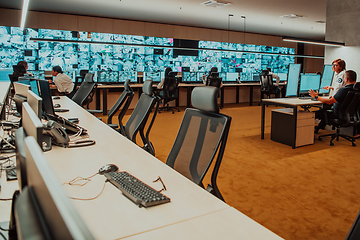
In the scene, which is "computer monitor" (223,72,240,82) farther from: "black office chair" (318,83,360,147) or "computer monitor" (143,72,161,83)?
"black office chair" (318,83,360,147)

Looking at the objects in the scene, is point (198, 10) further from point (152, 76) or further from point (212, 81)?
point (152, 76)

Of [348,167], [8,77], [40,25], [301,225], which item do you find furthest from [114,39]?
[301,225]

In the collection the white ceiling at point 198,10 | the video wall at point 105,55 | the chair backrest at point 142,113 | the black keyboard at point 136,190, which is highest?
the white ceiling at point 198,10

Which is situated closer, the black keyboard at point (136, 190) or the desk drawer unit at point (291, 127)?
the black keyboard at point (136, 190)

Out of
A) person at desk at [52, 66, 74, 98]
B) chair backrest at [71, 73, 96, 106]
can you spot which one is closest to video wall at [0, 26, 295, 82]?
person at desk at [52, 66, 74, 98]

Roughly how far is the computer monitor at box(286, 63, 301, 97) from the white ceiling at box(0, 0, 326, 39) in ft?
11.2

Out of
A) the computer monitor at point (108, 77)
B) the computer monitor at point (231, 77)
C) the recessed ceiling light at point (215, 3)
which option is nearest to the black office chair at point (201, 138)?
the recessed ceiling light at point (215, 3)

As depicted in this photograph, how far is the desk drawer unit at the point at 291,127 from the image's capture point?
4855 mm

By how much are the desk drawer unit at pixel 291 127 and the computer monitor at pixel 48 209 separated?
15.5 feet

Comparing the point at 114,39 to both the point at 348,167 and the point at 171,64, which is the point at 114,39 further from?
the point at 348,167

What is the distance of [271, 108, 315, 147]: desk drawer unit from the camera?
191 inches

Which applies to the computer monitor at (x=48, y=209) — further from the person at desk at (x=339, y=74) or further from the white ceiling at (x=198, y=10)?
the white ceiling at (x=198, y=10)

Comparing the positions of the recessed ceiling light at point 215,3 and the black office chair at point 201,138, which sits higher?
the recessed ceiling light at point 215,3

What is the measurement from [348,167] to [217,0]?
17.4ft
